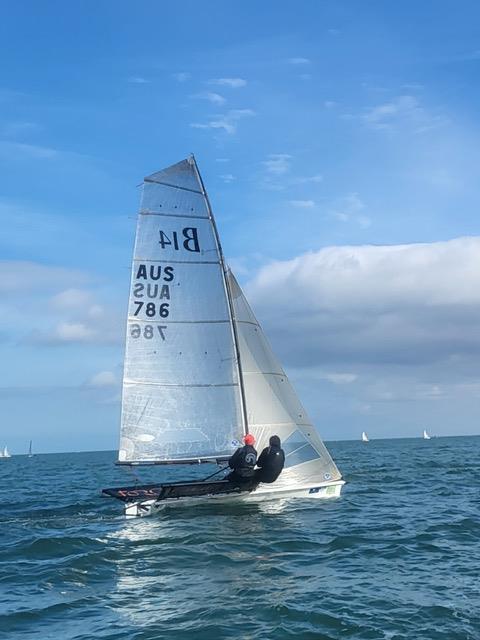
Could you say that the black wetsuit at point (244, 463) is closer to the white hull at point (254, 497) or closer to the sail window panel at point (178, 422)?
the white hull at point (254, 497)

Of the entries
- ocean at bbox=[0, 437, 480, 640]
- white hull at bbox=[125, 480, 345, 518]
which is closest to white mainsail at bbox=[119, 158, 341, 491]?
white hull at bbox=[125, 480, 345, 518]

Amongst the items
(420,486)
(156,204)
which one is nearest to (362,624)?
(156,204)

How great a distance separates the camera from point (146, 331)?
19.7 metres

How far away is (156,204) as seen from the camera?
784 inches

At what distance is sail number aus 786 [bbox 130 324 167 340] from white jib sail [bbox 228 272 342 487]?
2.10m

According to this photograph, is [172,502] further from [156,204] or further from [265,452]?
[156,204]

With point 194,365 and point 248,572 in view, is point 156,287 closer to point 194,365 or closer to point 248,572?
point 194,365

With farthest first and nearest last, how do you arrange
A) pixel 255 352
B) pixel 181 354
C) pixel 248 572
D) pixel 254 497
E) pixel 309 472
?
pixel 255 352 < pixel 309 472 < pixel 181 354 < pixel 254 497 < pixel 248 572

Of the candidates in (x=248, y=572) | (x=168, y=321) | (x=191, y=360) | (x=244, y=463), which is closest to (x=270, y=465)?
(x=244, y=463)

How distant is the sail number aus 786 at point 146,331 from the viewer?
19547 mm

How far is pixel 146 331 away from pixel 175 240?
8.50ft

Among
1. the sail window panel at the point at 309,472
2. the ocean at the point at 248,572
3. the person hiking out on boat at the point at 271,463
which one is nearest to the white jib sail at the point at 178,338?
the person hiking out on boat at the point at 271,463

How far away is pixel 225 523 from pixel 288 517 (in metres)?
1.61

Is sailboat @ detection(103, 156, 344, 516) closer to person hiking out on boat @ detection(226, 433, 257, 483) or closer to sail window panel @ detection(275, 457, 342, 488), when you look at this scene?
sail window panel @ detection(275, 457, 342, 488)
